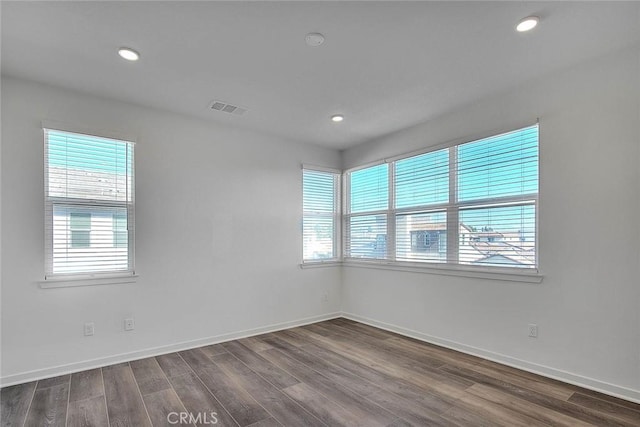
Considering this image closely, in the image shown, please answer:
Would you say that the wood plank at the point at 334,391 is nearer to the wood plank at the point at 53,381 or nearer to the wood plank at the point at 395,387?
the wood plank at the point at 395,387

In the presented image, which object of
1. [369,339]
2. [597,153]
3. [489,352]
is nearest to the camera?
[597,153]

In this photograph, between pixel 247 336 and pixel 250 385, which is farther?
pixel 247 336

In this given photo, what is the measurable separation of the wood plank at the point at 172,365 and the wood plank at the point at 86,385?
0.51 m

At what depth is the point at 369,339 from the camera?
402cm

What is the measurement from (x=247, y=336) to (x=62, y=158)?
2757 millimetres

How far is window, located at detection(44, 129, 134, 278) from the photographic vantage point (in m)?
3.04

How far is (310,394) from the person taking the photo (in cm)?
266

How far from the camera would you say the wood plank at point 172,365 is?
3072 millimetres

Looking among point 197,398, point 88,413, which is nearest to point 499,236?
point 197,398

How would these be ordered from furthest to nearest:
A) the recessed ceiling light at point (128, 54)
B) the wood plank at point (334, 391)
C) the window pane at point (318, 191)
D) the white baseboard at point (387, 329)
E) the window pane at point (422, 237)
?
the window pane at point (318, 191), the window pane at point (422, 237), the white baseboard at point (387, 329), the recessed ceiling light at point (128, 54), the wood plank at point (334, 391)

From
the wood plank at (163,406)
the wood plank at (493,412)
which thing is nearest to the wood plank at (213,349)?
the wood plank at (163,406)

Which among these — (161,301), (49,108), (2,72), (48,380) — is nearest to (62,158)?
(49,108)

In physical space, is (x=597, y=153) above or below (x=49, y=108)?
below

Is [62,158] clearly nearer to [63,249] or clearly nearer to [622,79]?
[63,249]
